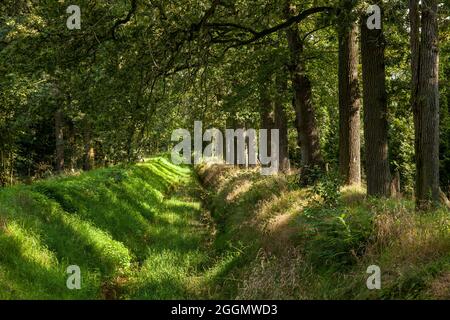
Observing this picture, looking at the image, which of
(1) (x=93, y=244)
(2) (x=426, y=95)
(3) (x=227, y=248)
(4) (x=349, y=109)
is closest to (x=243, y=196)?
(4) (x=349, y=109)

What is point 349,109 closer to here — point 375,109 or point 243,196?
point 375,109

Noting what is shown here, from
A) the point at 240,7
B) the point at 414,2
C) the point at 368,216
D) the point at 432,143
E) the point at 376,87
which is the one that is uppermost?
the point at 240,7

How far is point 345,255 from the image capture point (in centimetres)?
780

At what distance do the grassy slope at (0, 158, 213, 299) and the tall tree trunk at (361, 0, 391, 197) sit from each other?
4.45 m

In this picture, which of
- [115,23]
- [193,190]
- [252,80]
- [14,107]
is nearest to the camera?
[115,23]

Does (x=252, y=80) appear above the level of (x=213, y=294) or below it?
above

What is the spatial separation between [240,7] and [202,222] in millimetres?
7270

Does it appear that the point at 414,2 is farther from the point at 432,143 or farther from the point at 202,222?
the point at 202,222

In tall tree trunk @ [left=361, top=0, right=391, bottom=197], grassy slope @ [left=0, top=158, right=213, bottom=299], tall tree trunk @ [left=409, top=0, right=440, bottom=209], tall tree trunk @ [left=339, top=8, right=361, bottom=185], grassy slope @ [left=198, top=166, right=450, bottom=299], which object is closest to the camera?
grassy slope @ [left=198, top=166, right=450, bottom=299]

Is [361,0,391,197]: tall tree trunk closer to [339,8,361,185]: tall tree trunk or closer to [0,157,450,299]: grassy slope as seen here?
[0,157,450,299]: grassy slope

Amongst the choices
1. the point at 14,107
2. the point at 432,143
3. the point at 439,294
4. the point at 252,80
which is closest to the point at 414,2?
the point at 432,143

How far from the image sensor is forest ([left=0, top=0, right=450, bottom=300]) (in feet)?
25.1

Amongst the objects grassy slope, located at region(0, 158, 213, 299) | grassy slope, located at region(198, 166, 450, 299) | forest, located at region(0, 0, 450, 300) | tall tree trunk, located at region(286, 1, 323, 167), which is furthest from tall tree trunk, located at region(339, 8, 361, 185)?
grassy slope, located at region(0, 158, 213, 299)

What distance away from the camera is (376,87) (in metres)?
11.4
